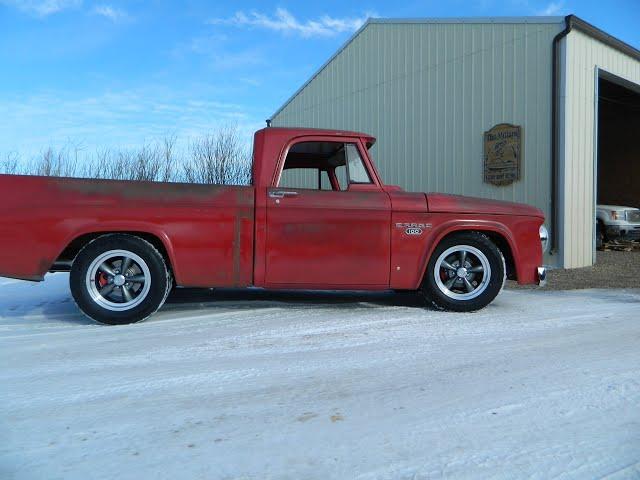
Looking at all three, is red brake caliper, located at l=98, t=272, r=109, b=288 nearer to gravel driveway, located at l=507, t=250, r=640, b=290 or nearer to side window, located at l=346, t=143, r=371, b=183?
side window, located at l=346, t=143, r=371, b=183

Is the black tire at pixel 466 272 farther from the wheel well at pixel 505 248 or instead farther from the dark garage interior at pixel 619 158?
the dark garage interior at pixel 619 158

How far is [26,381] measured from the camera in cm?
264

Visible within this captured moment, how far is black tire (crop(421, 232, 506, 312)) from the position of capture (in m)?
4.32

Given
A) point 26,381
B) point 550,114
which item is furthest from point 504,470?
point 550,114

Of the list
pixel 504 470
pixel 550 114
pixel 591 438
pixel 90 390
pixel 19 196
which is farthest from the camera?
pixel 550 114

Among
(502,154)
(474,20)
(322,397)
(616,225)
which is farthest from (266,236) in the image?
(616,225)

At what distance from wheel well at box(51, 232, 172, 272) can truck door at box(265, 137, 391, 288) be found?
35.7 inches

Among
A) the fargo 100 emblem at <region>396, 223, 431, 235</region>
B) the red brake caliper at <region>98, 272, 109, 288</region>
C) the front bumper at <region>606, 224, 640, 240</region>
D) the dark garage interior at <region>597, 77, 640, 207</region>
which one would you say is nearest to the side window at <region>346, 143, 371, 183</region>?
the fargo 100 emblem at <region>396, 223, 431, 235</region>

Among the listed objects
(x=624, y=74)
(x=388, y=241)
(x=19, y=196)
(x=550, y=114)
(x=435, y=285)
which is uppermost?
(x=624, y=74)

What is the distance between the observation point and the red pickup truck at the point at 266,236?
3783mm

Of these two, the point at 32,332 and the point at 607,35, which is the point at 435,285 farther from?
the point at 607,35

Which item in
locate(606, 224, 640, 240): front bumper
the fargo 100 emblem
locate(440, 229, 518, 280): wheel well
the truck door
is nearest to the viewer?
the truck door

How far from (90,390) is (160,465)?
3.10ft

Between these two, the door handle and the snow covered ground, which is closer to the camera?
the snow covered ground
